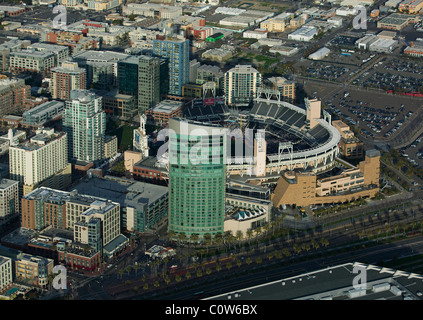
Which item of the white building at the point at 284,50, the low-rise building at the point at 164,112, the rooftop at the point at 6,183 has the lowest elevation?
the rooftop at the point at 6,183

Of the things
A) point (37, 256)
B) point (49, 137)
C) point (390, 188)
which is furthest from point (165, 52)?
point (37, 256)

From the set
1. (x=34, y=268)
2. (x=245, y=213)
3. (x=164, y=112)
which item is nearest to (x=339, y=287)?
(x=245, y=213)

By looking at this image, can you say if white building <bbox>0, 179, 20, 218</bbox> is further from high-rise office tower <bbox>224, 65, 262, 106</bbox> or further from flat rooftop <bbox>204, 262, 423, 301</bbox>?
high-rise office tower <bbox>224, 65, 262, 106</bbox>

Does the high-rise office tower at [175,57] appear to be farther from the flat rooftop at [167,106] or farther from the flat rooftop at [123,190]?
the flat rooftop at [123,190]

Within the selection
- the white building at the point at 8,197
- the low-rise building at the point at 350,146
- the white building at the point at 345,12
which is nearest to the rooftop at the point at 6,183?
the white building at the point at 8,197

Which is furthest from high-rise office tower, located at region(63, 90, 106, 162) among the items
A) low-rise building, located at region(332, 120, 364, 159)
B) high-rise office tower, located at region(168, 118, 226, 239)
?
low-rise building, located at region(332, 120, 364, 159)

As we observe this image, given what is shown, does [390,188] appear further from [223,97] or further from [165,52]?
[165,52]
